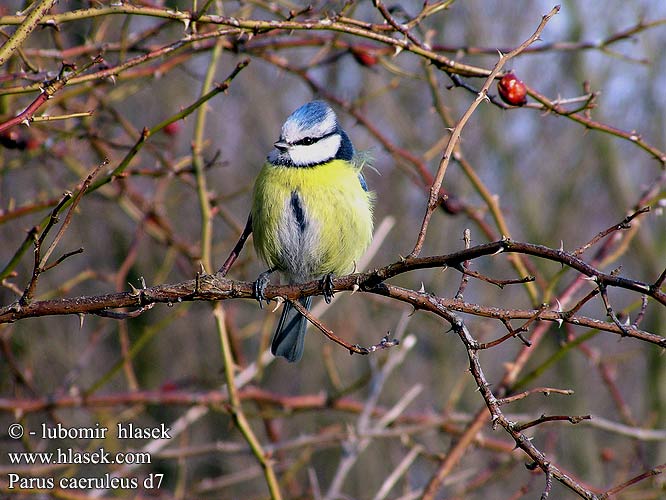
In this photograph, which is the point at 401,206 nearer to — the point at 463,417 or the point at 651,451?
the point at 651,451

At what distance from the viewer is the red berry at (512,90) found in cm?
237

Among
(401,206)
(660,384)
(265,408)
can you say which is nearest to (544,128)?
(401,206)

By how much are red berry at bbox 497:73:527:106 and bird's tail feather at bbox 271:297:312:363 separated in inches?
49.5

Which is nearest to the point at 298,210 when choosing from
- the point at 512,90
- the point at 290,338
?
the point at 290,338

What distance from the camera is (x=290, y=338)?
317 centimetres

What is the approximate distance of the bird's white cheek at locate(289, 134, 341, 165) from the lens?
3073 millimetres

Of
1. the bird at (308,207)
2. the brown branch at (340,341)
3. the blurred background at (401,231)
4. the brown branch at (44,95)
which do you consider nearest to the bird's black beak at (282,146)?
the bird at (308,207)

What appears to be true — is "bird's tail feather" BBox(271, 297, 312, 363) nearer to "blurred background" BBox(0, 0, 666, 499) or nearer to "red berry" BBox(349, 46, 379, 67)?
"red berry" BBox(349, 46, 379, 67)

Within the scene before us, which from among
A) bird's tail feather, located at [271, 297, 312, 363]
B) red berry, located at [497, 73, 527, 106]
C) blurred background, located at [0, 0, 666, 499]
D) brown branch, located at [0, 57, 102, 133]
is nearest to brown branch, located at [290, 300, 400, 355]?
brown branch, located at [0, 57, 102, 133]

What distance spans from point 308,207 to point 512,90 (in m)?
0.98

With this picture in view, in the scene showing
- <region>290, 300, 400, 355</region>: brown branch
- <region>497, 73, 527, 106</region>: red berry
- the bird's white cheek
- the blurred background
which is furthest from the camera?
the blurred background

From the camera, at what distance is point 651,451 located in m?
6.47

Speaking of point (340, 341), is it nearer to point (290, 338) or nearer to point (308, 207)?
point (308, 207)

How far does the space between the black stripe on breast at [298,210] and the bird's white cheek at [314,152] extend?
0.60ft
